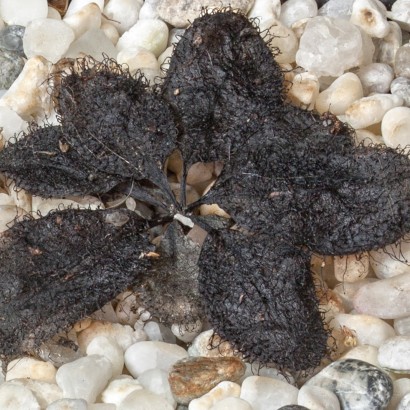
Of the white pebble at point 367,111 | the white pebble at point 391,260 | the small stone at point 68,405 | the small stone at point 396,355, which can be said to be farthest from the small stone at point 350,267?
the small stone at point 68,405

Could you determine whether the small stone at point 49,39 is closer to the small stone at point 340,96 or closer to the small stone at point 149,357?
the small stone at point 340,96

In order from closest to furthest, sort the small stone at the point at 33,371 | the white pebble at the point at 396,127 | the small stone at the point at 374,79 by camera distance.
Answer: the small stone at the point at 33,371 < the white pebble at the point at 396,127 < the small stone at the point at 374,79

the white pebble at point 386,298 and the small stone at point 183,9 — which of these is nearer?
the white pebble at point 386,298

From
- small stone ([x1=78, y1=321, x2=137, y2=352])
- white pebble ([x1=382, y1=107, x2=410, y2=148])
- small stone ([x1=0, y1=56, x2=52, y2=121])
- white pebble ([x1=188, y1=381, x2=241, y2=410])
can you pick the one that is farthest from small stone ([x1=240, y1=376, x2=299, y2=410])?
small stone ([x1=0, y1=56, x2=52, y2=121])

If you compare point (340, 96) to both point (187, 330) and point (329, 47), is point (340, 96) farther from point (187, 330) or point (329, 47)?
point (187, 330)

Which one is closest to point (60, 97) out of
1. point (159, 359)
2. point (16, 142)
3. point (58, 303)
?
point (16, 142)

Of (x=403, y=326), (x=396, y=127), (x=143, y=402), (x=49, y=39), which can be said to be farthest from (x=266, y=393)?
(x=49, y=39)

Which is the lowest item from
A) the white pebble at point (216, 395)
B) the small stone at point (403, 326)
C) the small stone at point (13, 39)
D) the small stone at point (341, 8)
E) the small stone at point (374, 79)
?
the small stone at point (403, 326)

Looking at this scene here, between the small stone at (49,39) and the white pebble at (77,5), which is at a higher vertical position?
the small stone at (49,39)
